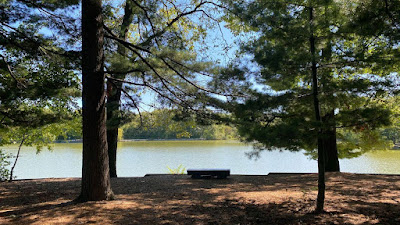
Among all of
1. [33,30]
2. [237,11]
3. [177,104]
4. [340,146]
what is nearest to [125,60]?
[177,104]

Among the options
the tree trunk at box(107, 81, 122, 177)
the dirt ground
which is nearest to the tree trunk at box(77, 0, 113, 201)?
the dirt ground

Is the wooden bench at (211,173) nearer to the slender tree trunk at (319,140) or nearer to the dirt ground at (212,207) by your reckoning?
the dirt ground at (212,207)

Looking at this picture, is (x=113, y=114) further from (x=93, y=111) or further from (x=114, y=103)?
(x=93, y=111)

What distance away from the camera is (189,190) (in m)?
5.79

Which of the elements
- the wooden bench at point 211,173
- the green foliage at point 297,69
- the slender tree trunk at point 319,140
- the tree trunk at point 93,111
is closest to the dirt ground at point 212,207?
the slender tree trunk at point 319,140

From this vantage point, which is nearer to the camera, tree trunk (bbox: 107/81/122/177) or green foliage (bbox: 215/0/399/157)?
green foliage (bbox: 215/0/399/157)

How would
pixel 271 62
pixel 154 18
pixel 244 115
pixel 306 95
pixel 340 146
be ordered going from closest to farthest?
pixel 271 62 < pixel 306 95 < pixel 244 115 < pixel 154 18 < pixel 340 146

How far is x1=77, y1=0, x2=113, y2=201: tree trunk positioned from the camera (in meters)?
4.47

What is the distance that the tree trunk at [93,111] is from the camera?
4.47 metres

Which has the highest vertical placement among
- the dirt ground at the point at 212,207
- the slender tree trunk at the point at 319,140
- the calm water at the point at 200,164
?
the slender tree trunk at the point at 319,140

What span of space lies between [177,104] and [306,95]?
283 centimetres

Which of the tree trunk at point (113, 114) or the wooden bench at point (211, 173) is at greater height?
the tree trunk at point (113, 114)

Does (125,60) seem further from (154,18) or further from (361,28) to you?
(361,28)

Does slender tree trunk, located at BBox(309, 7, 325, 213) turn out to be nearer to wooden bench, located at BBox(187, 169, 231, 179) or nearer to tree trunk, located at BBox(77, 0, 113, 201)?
tree trunk, located at BBox(77, 0, 113, 201)
